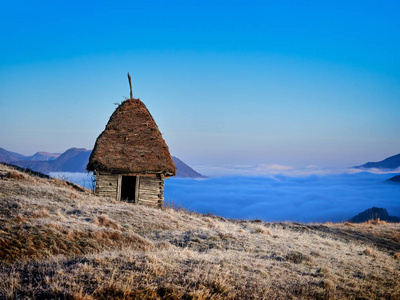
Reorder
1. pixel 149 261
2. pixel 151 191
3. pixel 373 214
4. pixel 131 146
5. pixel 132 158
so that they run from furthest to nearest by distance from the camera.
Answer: pixel 373 214
pixel 131 146
pixel 151 191
pixel 132 158
pixel 149 261

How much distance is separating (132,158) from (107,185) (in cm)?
208

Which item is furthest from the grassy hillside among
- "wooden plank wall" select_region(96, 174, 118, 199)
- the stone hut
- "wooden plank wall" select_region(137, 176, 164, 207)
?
"wooden plank wall" select_region(137, 176, 164, 207)

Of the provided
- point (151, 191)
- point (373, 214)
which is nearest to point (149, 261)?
point (151, 191)

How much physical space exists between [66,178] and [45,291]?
725 inches

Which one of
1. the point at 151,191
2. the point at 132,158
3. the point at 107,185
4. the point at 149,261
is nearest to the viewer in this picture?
the point at 149,261

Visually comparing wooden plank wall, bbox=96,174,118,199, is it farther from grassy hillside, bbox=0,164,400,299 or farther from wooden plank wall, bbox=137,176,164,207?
grassy hillside, bbox=0,164,400,299

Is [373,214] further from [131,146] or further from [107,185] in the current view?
[107,185]

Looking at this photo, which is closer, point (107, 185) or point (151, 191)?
point (107, 185)

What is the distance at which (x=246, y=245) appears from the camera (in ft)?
34.2

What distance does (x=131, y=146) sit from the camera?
1883cm

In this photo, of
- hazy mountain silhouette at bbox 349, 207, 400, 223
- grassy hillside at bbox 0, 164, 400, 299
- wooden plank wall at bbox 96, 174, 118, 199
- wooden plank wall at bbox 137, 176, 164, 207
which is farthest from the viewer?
hazy mountain silhouette at bbox 349, 207, 400, 223

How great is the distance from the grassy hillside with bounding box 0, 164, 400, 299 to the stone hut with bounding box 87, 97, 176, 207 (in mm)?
3717

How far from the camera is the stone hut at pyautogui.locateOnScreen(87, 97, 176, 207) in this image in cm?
1791

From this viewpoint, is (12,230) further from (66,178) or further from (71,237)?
(66,178)
